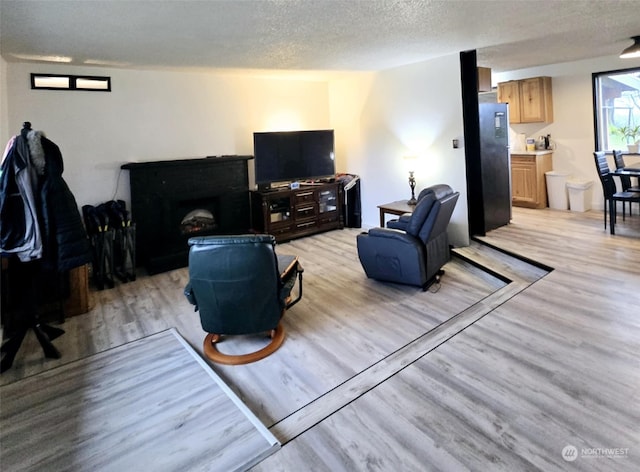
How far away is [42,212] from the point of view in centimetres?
279

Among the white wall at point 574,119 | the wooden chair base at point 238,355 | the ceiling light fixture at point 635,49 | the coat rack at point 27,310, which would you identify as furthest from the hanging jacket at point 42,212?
the white wall at point 574,119

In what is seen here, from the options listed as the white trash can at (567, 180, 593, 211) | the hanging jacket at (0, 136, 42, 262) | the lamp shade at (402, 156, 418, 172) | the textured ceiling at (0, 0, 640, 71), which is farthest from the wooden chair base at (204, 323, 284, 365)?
the white trash can at (567, 180, 593, 211)

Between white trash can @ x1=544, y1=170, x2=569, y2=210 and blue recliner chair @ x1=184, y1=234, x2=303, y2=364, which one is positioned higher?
white trash can @ x1=544, y1=170, x2=569, y2=210

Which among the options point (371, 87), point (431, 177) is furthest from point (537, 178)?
point (371, 87)

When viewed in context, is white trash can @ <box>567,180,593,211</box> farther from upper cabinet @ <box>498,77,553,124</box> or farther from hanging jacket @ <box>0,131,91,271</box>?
hanging jacket @ <box>0,131,91,271</box>

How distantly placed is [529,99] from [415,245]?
498 cm

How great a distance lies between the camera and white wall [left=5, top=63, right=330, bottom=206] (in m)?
4.52

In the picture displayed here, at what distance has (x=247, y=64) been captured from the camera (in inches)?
192

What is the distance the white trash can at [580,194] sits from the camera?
6.52 metres

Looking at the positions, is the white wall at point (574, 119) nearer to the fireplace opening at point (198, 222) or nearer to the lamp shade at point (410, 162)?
the lamp shade at point (410, 162)

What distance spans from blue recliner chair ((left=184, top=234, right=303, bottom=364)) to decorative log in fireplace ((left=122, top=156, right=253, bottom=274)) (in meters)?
2.45

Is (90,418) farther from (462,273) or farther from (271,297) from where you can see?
(462,273)

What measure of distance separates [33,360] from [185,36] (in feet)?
9.67

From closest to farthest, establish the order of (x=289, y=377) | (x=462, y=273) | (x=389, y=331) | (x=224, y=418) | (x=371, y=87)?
(x=224, y=418), (x=289, y=377), (x=389, y=331), (x=462, y=273), (x=371, y=87)
